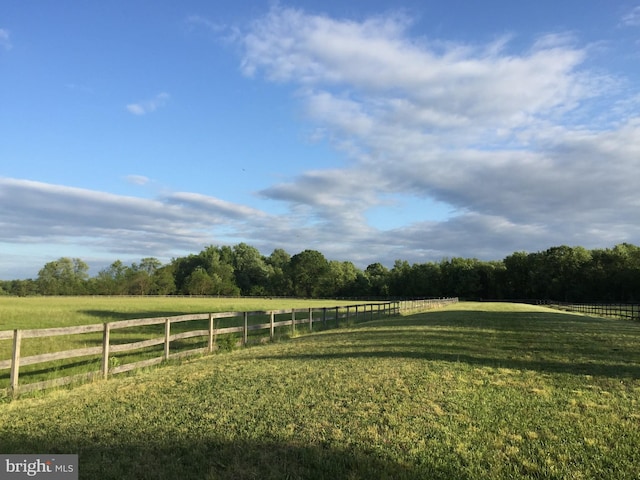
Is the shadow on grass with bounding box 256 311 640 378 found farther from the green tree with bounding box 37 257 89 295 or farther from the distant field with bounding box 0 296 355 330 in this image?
the green tree with bounding box 37 257 89 295

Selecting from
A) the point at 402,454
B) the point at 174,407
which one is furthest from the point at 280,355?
the point at 402,454

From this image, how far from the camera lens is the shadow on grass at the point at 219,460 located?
161 inches

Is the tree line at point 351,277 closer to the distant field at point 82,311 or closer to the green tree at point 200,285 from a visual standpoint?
the green tree at point 200,285

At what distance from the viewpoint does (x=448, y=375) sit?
27.6ft

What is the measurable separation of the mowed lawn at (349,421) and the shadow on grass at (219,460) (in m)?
0.02

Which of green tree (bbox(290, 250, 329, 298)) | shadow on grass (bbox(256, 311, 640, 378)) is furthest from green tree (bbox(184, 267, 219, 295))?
shadow on grass (bbox(256, 311, 640, 378))

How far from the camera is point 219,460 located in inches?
174

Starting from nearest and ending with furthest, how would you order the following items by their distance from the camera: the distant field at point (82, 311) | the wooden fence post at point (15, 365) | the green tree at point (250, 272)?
the wooden fence post at point (15, 365), the distant field at point (82, 311), the green tree at point (250, 272)

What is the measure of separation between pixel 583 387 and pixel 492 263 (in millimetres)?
128080
